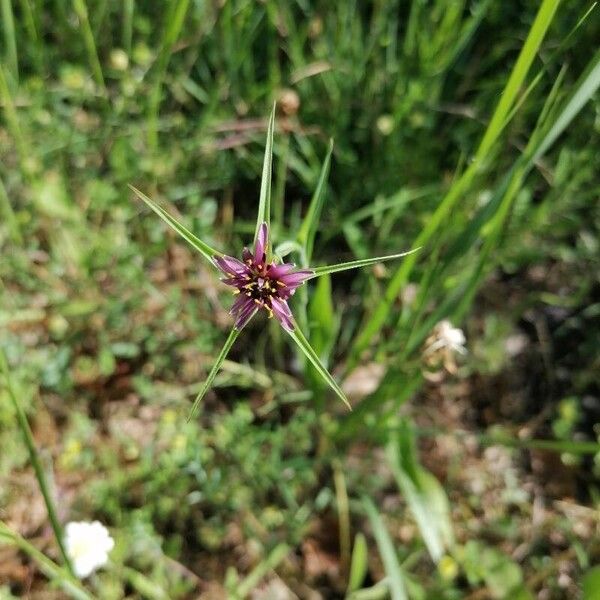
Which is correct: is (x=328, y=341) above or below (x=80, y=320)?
above

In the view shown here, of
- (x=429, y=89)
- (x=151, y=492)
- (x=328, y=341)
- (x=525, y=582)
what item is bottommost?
(x=525, y=582)

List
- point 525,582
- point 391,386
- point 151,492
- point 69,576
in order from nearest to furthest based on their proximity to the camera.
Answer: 1. point 69,576
2. point 391,386
3. point 151,492
4. point 525,582

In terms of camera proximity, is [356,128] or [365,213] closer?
[365,213]

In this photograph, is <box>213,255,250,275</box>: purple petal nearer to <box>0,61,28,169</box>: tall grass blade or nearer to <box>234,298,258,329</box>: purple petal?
<box>234,298,258,329</box>: purple petal

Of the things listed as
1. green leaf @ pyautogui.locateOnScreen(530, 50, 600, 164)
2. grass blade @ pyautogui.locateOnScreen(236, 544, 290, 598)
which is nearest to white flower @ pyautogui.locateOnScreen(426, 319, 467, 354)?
green leaf @ pyautogui.locateOnScreen(530, 50, 600, 164)

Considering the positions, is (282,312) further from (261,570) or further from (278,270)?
(261,570)

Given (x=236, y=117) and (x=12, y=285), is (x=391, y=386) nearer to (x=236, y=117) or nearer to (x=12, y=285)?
(x=236, y=117)

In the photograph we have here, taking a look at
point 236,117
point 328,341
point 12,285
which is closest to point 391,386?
point 328,341

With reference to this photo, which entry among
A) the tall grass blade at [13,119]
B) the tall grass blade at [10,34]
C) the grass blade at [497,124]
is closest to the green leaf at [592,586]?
the grass blade at [497,124]

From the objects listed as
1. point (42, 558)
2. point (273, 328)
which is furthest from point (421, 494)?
Answer: point (42, 558)

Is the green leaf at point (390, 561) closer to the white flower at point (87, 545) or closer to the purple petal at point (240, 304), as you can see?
the white flower at point (87, 545)
